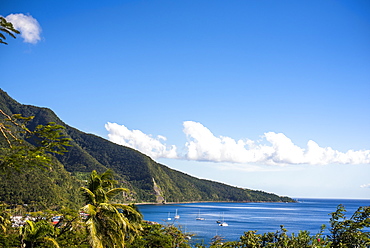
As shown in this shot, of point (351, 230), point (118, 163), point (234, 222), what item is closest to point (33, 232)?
point (351, 230)

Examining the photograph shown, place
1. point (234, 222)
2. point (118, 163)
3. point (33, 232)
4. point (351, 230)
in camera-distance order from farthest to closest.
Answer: point (118, 163), point (234, 222), point (33, 232), point (351, 230)

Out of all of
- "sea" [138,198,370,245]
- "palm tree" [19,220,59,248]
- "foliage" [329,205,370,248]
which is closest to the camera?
"foliage" [329,205,370,248]

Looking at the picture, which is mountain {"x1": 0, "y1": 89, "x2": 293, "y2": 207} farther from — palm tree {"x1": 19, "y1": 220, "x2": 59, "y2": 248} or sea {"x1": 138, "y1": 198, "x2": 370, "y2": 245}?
palm tree {"x1": 19, "y1": 220, "x2": 59, "y2": 248}

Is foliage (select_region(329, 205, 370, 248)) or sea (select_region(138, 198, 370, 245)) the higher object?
foliage (select_region(329, 205, 370, 248))

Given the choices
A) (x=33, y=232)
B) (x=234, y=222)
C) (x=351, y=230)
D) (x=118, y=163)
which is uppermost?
(x=118, y=163)

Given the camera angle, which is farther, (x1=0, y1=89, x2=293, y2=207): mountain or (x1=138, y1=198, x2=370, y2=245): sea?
(x1=0, y1=89, x2=293, y2=207): mountain

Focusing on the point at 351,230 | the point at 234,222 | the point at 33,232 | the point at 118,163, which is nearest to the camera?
the point at 351,230

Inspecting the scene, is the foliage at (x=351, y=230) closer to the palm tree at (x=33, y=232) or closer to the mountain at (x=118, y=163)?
the palm tree at (x=33, y=232)

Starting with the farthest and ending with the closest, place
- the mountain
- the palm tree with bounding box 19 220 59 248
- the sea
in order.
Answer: the mountain, the sea, the palm tree with bounding box 19 220 59 248

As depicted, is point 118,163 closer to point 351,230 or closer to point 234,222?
point 234,222

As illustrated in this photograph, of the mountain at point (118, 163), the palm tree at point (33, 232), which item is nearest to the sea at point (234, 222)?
the palm tree at point (33, 232)

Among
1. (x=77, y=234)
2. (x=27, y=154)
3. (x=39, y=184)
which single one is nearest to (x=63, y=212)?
(x=77, y=234)

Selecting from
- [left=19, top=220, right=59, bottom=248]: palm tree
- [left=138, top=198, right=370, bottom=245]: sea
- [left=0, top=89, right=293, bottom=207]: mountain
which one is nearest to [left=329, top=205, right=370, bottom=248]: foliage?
[left=19, top=220, right=59, bottom=248]: palm tree

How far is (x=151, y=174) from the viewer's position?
567 feet
